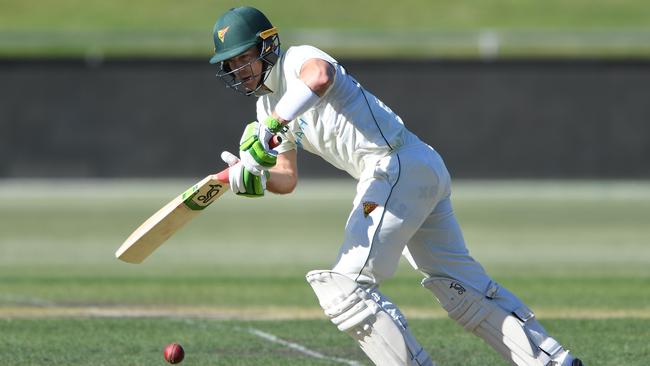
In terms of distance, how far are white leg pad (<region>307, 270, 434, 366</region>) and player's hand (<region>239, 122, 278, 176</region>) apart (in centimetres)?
55

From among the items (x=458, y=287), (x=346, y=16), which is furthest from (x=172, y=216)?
(x=346, y=16)

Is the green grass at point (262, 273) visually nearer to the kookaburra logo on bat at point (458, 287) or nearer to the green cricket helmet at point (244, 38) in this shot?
the kookaburra logo on bat at point (458, 287)

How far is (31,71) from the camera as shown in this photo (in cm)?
2109

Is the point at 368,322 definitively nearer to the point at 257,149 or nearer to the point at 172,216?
the point at 257,149

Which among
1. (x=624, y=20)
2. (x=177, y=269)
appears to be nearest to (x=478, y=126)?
(x=177, y=269)

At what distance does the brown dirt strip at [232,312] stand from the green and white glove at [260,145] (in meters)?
3.52

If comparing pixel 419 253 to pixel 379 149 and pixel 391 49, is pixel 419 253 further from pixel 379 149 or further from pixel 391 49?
pixel 391 49

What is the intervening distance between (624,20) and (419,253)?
91.2 ft

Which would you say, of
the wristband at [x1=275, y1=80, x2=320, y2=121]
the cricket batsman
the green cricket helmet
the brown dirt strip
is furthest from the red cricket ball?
the brown dirt strip

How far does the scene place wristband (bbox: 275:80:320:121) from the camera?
5.21 meters

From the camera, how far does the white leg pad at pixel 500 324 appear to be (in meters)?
5.51

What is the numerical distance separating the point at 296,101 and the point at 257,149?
0.91ft

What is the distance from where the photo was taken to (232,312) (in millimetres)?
9039

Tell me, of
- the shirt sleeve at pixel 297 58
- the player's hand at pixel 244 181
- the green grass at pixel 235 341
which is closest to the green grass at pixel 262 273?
the green grass at pixel 235 341
